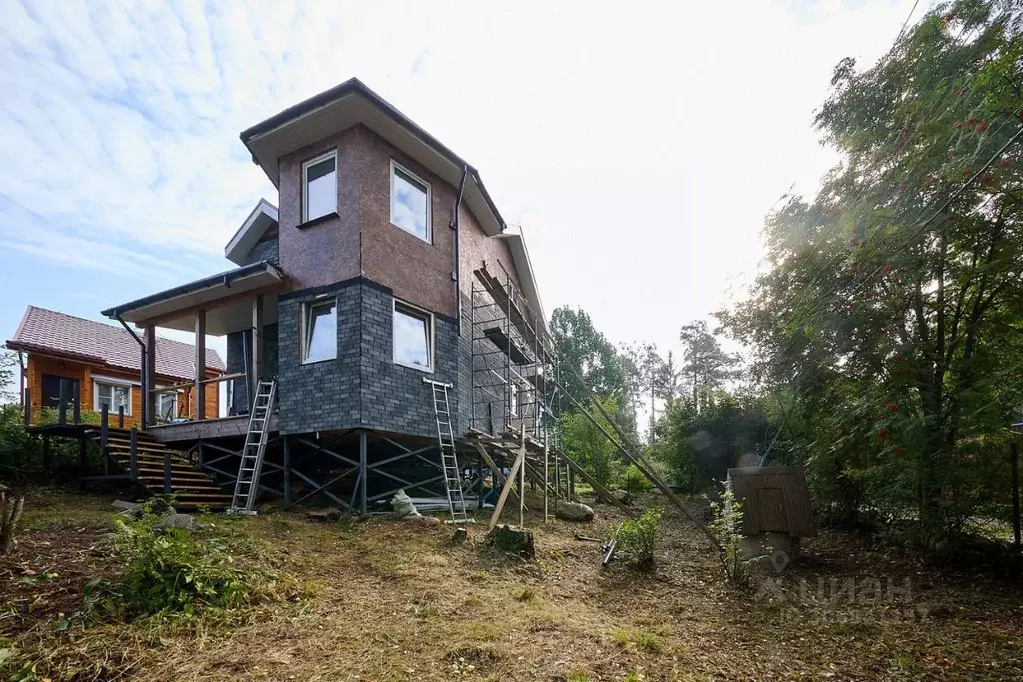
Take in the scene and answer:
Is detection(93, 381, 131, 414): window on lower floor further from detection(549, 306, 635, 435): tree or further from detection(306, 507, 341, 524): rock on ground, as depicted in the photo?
detection(549, 306, 635, 435): tree

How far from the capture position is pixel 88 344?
756 inches

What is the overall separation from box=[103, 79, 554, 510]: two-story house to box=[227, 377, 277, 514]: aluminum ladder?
205mm

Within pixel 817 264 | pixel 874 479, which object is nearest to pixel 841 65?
pixel 817 264

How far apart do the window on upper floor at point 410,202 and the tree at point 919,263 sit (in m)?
6.42

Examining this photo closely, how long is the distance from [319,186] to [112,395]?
46.5 feet

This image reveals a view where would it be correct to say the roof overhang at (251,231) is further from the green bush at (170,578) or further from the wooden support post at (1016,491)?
the wooden support post at (1016,491)

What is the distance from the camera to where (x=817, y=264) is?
28.8ft

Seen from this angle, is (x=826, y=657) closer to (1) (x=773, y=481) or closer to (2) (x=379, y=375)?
(1) (x=773, y=481)

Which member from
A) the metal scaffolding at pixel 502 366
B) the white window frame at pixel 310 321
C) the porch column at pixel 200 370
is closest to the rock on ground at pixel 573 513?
the metal scaffolding at pixel 502 366

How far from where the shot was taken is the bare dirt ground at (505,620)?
12.2 feet

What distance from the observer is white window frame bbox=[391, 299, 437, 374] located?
9.91m

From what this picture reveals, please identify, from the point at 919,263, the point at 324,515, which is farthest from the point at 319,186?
the point at 919,263

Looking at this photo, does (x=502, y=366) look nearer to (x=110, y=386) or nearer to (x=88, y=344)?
(x=110, y=386)

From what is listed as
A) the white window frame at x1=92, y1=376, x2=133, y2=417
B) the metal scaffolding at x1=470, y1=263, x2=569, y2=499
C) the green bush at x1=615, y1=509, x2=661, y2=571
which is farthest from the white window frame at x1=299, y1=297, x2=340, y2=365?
the white window frame at x1=92, y1=376, x2=133, y2=417
